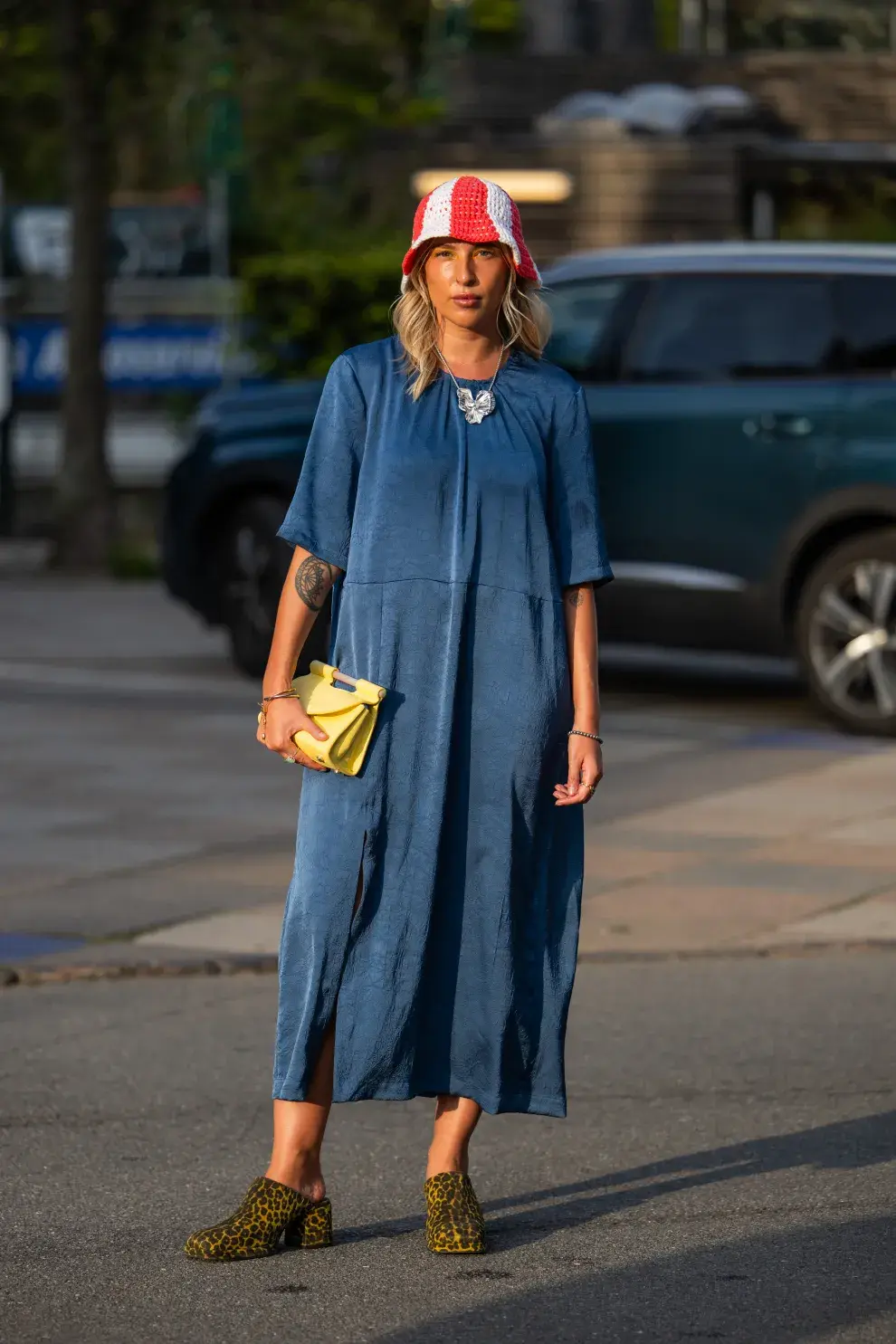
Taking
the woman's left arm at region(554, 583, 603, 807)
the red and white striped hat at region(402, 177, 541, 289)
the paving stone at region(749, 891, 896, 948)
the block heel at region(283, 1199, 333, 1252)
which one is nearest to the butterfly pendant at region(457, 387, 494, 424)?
the red and white striped hat at region(402, 177, 541, 289)

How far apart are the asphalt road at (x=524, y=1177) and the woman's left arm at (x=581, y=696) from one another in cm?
82

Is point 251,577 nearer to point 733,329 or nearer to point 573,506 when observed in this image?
point 733,329

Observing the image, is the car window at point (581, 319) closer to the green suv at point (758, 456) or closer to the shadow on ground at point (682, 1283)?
the green suv at point (758, 456)

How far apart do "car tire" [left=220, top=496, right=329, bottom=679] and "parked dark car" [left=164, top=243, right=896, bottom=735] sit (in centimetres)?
85

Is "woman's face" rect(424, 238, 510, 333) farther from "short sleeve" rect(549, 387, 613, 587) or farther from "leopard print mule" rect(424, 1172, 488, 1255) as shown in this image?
"leopard print mule" rect(424, 1172, 488, 1255)

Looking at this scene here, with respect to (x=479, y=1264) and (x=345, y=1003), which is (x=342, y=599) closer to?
(x=345, y=1003)

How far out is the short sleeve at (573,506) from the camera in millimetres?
4699

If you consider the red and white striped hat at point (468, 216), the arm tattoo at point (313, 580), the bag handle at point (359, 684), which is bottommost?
→ the bag handle at point (359, 684)

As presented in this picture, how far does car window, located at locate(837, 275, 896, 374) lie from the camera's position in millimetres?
11602

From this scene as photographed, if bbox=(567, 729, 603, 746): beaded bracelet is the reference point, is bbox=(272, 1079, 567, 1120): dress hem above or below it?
below

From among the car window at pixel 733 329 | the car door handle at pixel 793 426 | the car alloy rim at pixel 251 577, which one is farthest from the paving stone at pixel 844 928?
the car alloy rim at pixel 251 577

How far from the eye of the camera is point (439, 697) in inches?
181

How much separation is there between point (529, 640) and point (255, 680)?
8.76 metres

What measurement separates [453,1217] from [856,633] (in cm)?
695
